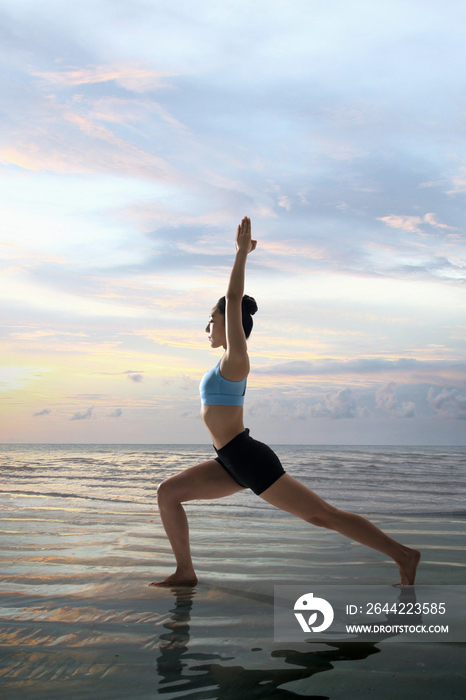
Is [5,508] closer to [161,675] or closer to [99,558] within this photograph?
[99,558]

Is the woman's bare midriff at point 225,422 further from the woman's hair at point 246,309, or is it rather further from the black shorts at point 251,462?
the woman's hair at point 246,309

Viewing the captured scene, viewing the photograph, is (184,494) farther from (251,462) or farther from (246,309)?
(246,309)

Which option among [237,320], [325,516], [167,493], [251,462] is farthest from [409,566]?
[237,320]

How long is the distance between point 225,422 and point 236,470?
12.5 inches

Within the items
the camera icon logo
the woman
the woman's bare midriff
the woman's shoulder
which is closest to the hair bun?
Answer: the woman

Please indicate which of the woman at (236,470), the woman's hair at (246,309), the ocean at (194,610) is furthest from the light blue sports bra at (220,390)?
the ocean at (194,610)

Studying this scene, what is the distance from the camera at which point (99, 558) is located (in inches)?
163

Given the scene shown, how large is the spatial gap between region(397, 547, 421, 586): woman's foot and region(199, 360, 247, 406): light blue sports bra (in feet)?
4.92

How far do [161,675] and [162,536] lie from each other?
324 centimetres

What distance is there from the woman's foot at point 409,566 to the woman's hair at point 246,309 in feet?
6.02

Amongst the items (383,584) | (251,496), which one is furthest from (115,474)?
(383,584)

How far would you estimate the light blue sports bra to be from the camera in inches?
123

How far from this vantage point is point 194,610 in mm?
2822

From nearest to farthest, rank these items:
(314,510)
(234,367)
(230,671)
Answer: (230,671)
(314,510)
(234,367)
